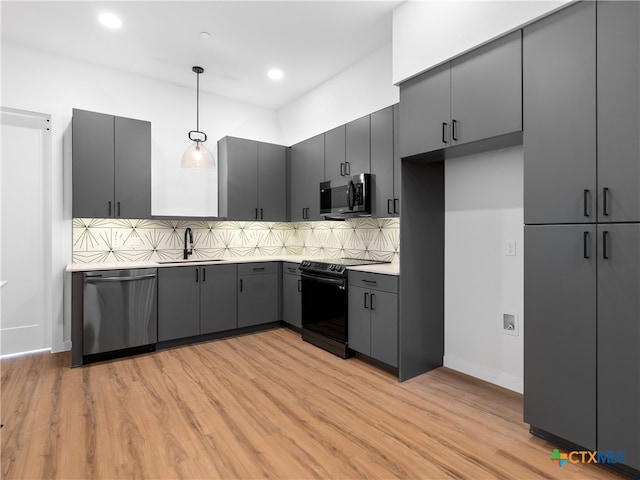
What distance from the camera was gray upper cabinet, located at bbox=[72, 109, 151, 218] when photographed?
139 inches

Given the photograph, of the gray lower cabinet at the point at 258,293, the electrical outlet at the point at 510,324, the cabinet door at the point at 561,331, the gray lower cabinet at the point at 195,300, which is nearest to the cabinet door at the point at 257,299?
the gray lower cabinet at the point at 258,293

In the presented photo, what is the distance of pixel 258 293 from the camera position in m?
4.37

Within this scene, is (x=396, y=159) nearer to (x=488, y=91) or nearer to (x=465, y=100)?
(x=465, y=100)

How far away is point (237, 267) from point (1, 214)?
2.43 metres

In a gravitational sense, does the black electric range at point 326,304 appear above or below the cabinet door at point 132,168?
below

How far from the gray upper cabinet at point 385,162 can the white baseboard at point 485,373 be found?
1454 millimetres

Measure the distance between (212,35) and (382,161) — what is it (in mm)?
2003

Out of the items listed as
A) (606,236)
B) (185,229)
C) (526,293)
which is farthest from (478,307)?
(185,229)

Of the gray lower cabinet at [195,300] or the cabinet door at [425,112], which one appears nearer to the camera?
the cabinet door at [425,112]

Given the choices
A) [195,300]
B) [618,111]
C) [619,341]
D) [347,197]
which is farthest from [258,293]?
[618,111]

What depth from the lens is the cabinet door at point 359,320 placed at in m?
3.23

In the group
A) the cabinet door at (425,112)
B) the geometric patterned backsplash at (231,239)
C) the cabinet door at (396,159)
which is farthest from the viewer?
the geometric patterned backsplash at (231,239)

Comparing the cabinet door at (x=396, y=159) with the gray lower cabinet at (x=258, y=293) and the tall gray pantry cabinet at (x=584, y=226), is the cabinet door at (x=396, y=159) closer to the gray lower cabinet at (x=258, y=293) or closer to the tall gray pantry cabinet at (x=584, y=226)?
the tall gray pantry cabinet at (x=584, y=226)

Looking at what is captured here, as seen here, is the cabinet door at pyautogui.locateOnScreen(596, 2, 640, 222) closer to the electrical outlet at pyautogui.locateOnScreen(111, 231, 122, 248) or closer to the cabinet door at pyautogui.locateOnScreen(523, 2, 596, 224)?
the cabinet door at pyautogui.locateOnScreen(523, 2, 596, 224)
